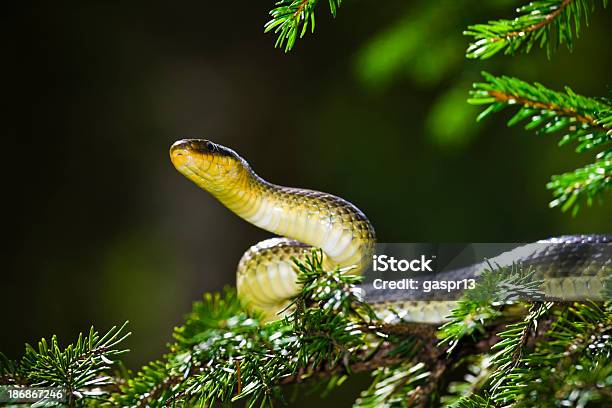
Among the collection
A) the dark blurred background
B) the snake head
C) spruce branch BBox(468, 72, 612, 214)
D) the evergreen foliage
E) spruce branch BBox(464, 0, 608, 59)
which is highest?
the dark blurred background

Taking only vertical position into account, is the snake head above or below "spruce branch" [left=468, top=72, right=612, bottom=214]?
above

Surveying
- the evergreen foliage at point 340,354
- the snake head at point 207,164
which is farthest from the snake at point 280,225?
the evergreen foliage at point 340,354

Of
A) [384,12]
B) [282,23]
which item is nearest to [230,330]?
[282,23]

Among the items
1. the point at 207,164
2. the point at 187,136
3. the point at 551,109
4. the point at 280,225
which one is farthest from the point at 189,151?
the point at 187,136

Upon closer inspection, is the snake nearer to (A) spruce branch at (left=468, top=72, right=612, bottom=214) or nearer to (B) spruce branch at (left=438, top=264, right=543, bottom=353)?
(B) spruce branch at (left=438, top=264, right=543, bottom=353)

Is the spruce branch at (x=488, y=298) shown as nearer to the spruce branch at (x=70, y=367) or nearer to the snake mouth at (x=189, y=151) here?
the spruce branch at (x=70, y=367)

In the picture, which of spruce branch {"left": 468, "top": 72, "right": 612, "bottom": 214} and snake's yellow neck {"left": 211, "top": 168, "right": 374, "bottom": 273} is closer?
spruce branch {"left": 468, "top": 72, "right": 612, "bottom": 214}

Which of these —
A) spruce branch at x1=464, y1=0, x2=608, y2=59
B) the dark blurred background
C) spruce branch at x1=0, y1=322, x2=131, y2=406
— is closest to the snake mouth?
spruce branch at x1=0, y1=322, x2=131, y2=406

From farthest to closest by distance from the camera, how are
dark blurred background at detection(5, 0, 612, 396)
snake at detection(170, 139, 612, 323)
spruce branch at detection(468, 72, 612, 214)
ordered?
dark blurred background at detection(5, 0, 612, 396) < snake at detection(170, 139, 612, 323) < spruce branch at detection(468, 72, 612, 214)

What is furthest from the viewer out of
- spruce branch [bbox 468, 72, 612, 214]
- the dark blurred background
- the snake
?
the dark blurred background
